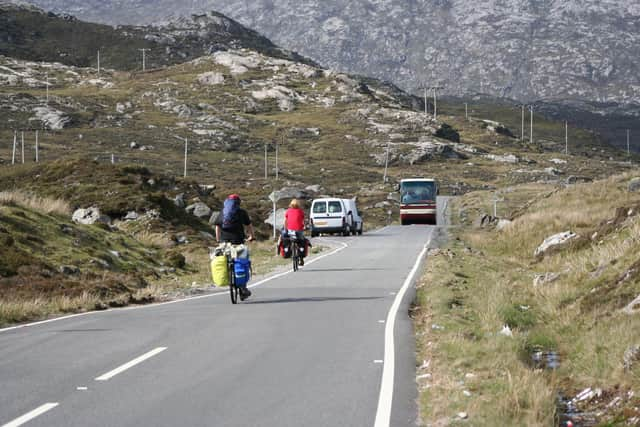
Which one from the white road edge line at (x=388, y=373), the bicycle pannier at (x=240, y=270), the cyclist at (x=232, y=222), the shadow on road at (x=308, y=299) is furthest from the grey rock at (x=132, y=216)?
the white road edge line at (x=388, y=373)

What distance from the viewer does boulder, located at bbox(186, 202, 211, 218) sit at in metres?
44.1

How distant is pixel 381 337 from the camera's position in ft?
40.5

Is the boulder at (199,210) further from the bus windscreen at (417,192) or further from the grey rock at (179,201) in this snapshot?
the bus windscreen at (417,192)

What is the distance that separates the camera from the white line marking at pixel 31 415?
739cm

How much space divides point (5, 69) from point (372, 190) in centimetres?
10859

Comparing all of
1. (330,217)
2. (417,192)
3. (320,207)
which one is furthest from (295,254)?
(417,192)

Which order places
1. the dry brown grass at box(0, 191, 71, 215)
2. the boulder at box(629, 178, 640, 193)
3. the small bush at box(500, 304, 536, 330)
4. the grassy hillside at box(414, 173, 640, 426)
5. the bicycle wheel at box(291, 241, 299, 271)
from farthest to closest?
1. the boulder at box(629, 178, 640, 193)
2. the dry brown grass at box(0, 191, 71, 215)
3. the bicycle wheel at box(291, 241, 299, 271)
4. the small bush at box(500, 304, 536, 330)
5. the grassy hillside at box(414, 173, 640, 426)

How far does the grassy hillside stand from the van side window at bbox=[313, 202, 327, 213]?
71.2ft

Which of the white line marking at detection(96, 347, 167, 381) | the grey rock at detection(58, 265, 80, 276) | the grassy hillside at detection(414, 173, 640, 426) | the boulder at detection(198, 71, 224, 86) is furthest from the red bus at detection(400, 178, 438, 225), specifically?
the boulder at detection(198, 71, 224, 86)

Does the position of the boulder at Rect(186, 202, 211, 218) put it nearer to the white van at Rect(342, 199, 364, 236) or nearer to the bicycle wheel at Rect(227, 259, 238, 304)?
the white van at Rect(342, 199, 364, 236)

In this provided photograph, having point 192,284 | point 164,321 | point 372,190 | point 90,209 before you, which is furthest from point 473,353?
point 372,190

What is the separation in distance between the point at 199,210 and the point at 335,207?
7911mm

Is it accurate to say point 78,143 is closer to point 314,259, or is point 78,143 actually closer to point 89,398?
point 314,259

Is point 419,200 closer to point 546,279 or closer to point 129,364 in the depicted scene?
point 546,279
